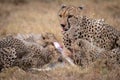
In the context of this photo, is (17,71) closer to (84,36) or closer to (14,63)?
(14,63)

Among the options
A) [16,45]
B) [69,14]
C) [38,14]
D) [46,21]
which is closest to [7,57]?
[16,45]

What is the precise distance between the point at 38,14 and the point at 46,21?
4.95ft

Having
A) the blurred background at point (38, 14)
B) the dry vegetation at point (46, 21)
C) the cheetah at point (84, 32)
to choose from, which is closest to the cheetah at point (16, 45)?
the dry vegetation at point (46, 21)

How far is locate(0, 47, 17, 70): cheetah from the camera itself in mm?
8281

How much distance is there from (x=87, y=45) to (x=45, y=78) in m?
1.10

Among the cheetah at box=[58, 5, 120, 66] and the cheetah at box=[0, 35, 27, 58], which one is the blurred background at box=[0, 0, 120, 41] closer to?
the cheetah at box=[58, 5, 120, 66]

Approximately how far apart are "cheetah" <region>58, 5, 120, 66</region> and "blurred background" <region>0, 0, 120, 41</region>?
1212 millimetres

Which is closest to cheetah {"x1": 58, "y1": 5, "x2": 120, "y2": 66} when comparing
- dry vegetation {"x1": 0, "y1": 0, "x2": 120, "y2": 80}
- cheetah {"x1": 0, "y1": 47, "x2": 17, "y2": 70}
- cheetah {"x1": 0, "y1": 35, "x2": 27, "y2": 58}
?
dry vegetation {"x1": 0, "y1": 0, "x2": 120, "y2": 80}

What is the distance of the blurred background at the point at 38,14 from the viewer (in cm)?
1231

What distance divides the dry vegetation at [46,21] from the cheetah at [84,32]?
59 centimetres

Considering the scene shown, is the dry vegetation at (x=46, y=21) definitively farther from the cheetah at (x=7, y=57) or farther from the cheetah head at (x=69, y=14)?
the cheetah head at (x=69, y=14)

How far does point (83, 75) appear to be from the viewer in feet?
26.0

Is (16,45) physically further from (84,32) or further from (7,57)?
(84,32)

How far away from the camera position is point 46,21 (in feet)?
46.2
